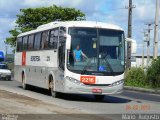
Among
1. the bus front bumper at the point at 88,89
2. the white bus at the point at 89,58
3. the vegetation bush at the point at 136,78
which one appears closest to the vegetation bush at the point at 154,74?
the vegetation bush at the point at 136,78

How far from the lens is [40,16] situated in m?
63.3

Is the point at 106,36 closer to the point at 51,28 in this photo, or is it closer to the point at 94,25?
the point at 94,25

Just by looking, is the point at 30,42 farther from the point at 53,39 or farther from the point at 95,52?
the point at 95,52

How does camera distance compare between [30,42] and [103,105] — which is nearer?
[103,105]

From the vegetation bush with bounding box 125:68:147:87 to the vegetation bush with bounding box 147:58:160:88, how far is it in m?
1.05

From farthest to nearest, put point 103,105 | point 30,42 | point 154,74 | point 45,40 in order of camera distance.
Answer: point 154,74 < point 30,42 < point 45,40 < point 103,105

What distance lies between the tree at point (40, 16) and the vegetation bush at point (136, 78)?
26116 mm

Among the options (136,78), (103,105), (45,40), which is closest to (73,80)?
(103,105)

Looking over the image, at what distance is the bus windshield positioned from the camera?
65.4 feet

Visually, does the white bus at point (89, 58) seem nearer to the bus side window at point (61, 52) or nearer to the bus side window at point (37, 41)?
the bus side window at point (61, 52)

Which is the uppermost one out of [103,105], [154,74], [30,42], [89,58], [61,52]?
[30,42]

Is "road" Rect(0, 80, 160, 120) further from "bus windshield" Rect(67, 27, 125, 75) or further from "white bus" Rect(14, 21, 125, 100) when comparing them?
"bus windshield" Rect(67, 27, 125, 75)

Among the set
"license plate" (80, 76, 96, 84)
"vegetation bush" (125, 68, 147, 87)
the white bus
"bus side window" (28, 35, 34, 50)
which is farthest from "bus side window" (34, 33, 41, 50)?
"vegetation bush" (125, 68, 147, 87)

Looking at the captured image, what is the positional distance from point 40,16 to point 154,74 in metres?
31.3
